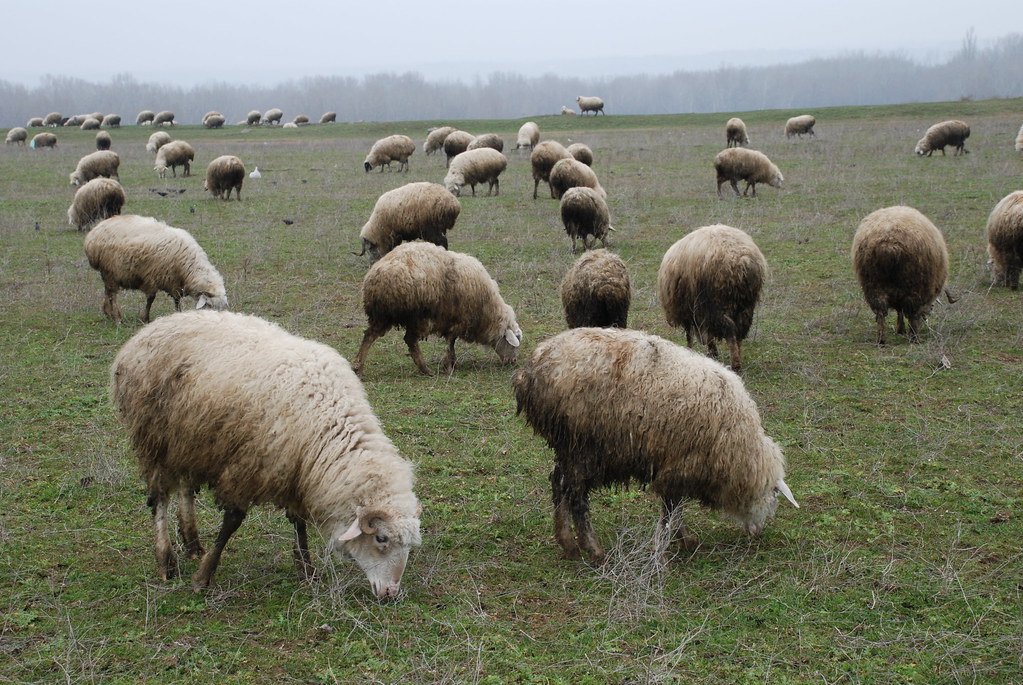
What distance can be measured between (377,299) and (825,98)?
176662 millimetres

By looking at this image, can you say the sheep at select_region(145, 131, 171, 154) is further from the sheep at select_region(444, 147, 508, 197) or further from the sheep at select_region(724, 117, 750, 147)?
the sheep at select_region(724, 117, 750, 147)

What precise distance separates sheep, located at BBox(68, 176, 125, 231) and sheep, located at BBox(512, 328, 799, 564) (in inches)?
558

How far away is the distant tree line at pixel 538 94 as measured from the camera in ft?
499

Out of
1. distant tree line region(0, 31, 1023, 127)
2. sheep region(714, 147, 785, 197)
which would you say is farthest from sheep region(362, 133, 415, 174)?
distant tree line region(0, 31, 1023, 127)

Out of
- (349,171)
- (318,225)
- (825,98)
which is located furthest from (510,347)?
(825,98)

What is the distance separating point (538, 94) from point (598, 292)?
186m

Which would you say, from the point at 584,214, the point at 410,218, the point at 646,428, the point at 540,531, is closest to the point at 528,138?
the point at 584,214

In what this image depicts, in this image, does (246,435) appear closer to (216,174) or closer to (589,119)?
(216,174)

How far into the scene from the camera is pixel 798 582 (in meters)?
5.02

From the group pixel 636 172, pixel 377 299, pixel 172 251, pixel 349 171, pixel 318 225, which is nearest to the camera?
pixel 377 299

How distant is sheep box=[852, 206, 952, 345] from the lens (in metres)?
9.76

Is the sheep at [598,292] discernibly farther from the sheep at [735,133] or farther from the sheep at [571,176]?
the sheep at [735,133]

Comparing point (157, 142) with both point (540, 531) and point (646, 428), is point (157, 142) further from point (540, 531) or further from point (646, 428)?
point (646, 428)

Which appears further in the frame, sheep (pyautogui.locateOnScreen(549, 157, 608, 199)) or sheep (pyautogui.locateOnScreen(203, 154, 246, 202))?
sheep (pyautogui.locateOnScreen(203, 154, 246, 202))
